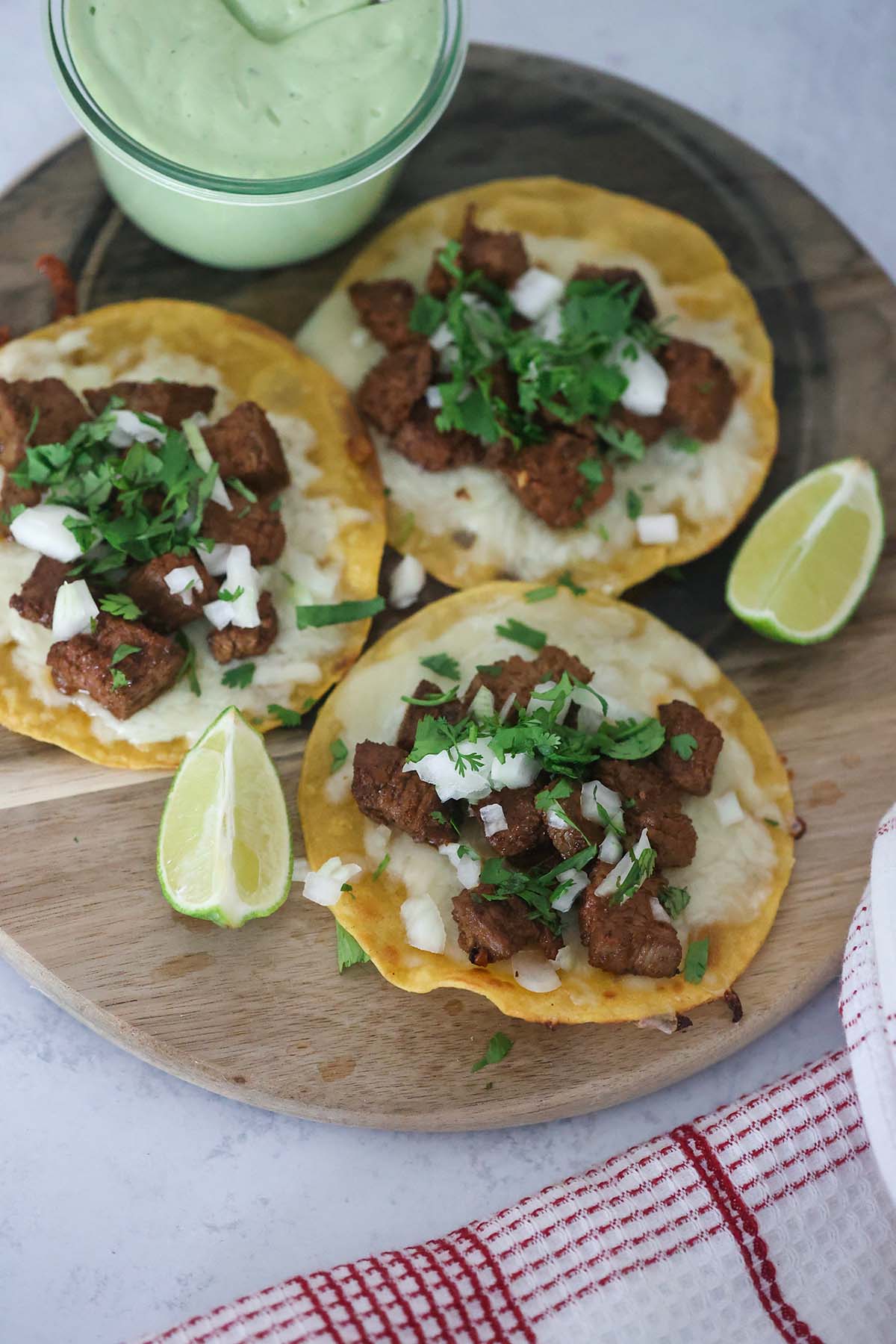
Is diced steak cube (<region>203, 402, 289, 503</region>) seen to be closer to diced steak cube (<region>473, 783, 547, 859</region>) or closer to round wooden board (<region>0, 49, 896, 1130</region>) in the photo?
round wooden board (<region>0, 49, 896, 1130</region>)

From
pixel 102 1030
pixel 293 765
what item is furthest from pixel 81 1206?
pixel 293 765

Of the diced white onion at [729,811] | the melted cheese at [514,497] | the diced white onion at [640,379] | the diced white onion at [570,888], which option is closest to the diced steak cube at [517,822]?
the diced white onion at [570,888]

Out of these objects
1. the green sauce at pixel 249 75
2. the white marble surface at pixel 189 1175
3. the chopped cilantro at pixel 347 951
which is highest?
the green sauce at pixel 249 75

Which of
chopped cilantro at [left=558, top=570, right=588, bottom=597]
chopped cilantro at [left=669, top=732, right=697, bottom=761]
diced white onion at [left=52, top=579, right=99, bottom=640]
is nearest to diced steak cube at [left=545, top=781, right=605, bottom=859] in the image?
chopped cilantro at [left=669, top=732, right=697, bottom=761]

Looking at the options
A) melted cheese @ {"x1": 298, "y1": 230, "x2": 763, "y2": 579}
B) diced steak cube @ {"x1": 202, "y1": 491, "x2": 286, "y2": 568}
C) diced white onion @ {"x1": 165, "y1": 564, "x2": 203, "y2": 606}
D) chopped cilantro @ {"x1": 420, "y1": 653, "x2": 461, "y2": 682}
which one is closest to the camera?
diced white onion @ {"x1": 165, "y1": 564, "x2": 203, "y2": 606}

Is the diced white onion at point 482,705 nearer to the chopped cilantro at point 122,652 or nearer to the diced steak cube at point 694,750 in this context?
the diced steak cube at point 694,750

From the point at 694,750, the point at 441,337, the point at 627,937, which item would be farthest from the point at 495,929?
the point at 441,337
